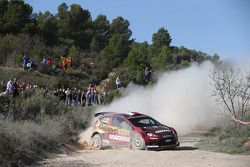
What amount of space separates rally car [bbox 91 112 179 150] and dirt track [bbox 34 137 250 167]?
3.38 ft

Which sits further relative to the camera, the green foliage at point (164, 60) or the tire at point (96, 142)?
the green foliage at point (164, 60)

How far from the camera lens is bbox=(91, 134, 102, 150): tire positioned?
20.6m

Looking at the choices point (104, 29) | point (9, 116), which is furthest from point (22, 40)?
point (9, 116)

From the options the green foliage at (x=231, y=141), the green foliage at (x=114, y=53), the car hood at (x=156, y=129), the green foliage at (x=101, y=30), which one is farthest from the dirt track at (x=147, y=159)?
the green foliage at (x=101, y=30)

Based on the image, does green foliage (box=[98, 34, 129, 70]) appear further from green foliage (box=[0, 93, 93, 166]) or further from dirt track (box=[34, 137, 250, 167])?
dirt track (box=[34, 137, 250, 167])

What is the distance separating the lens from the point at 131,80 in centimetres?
4459

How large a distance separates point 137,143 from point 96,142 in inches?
91.3

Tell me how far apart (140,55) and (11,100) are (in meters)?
35.8

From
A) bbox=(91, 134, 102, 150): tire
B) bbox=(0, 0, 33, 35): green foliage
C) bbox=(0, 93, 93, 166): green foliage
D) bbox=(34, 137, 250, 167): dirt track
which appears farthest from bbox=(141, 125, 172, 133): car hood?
bbox=(0, 0, 33, 35): green foliage

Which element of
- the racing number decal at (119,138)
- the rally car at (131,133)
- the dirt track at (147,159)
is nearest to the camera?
the dirt track at (147,159)

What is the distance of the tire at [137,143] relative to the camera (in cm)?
1902

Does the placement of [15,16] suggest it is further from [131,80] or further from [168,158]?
[168,158]

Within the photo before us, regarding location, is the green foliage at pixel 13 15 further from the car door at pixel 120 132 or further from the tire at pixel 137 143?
the tire at pixel 137 143

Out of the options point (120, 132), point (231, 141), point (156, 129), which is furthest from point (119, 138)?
point (231, 141)
